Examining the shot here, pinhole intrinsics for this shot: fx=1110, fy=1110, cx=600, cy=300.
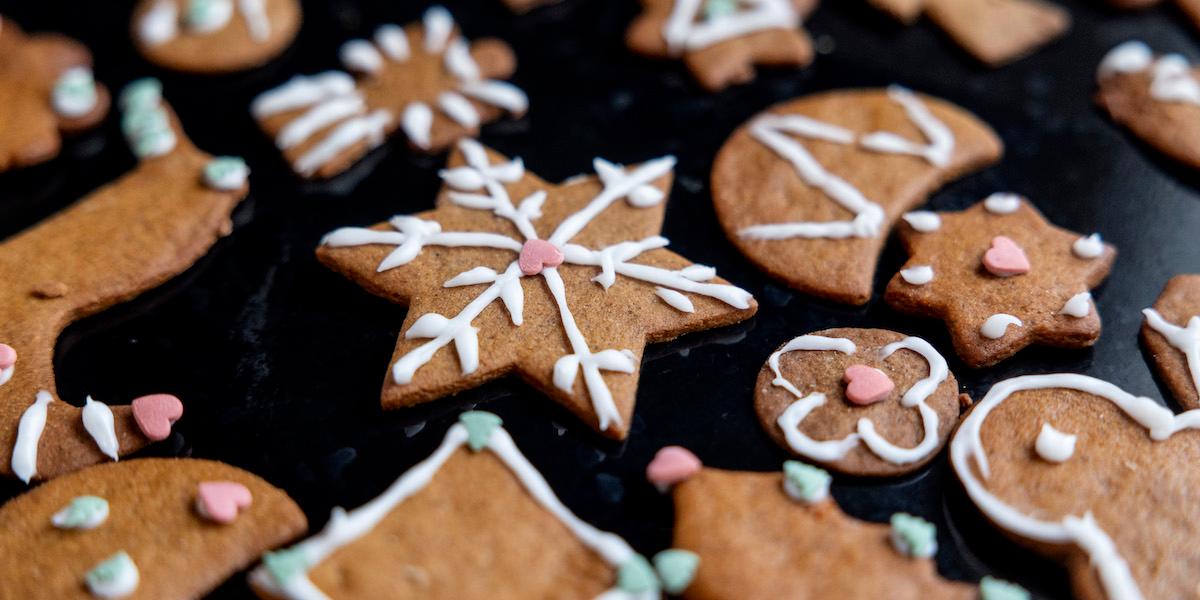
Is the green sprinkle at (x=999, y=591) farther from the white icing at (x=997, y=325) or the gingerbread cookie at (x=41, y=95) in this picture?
the gingerbread cookie at (x=41, y=95)

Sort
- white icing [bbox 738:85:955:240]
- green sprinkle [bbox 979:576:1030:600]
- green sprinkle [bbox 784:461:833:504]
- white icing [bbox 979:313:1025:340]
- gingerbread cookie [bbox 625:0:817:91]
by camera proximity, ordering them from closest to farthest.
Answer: green sprinkle [bbox 979:576:1030:600]
green sprinkle [bbox 784:461:833:504]
white icing [bbox 979:313:1025:340]
white icing [bbox 738:85:955:240]
gingerbread cookie [bbox 625:0:817:91]

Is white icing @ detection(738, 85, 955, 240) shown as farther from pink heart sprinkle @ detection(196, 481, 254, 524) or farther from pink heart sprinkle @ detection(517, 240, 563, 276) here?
pink heart sprinkle @ detection(196, 481, 254, 524)

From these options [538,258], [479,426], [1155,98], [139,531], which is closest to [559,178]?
[538,258]

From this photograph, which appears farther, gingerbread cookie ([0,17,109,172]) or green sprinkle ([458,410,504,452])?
gingerbread cookie ([0,17,109,172])

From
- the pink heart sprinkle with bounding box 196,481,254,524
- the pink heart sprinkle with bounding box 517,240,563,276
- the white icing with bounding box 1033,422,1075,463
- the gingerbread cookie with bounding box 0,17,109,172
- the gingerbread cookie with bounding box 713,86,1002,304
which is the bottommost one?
the white icing with bounding box 1033,422,1075,463

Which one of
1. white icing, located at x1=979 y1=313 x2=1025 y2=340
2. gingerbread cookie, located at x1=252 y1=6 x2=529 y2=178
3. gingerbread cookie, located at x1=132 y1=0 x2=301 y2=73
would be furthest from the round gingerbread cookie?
gingerbread cookie, located at x1=132 y1=0 x2=301 y2=73

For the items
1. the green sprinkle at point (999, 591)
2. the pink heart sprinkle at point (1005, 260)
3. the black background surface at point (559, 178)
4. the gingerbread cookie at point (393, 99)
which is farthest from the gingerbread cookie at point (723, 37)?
the green sprinkle at point (999, 591)
